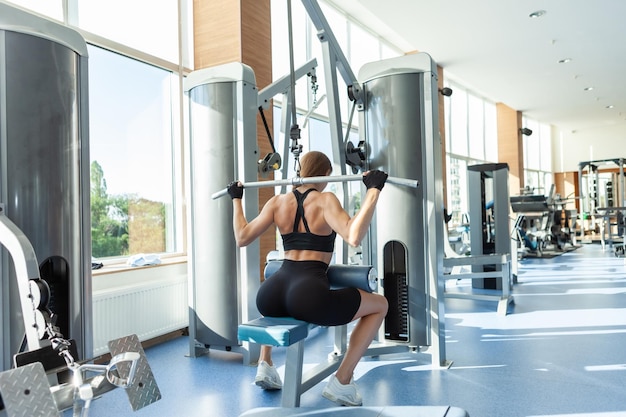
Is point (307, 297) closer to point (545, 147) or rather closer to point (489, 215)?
point (489, 215)

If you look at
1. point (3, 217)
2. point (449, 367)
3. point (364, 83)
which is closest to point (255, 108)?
point (364, 83)

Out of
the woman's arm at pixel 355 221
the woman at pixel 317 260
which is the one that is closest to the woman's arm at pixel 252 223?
the woman at pixel 317 260

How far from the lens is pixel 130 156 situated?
4.27 meters

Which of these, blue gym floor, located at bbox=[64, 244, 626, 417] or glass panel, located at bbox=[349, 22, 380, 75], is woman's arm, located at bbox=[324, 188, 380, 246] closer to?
blue gym floor, located at bbox=[64, 244, 626, 417]

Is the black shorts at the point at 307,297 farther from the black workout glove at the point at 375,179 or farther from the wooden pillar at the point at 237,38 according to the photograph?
the wooden pillar at the point at 237,38

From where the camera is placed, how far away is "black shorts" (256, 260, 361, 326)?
7.41 ft

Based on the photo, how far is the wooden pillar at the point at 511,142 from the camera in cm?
1345

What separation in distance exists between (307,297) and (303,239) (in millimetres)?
305

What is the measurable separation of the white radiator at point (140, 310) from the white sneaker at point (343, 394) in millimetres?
1685

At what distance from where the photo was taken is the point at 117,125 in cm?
415

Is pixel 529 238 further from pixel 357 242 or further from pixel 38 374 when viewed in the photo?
pixel 38 374

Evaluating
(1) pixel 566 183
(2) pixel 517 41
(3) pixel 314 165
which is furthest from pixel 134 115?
(1) pixel 566 183

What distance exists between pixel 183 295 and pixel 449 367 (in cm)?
220

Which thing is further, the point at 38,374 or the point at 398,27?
the point at 398,27
